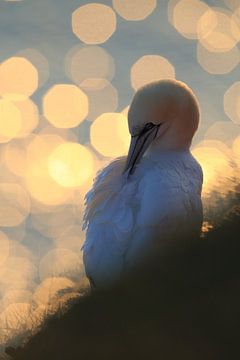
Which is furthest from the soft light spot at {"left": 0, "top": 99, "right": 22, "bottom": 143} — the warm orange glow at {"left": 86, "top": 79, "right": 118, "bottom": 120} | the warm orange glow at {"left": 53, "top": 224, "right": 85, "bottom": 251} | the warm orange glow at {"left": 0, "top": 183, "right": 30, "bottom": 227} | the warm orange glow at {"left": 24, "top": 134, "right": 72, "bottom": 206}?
the warm orange glow at {"left": 53, "top": 224, "right": 85, "bottom": 251}

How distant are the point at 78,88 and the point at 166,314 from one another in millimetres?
19335

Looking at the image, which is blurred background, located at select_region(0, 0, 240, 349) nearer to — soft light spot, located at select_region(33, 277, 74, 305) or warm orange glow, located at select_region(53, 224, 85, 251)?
warm orange glow, located at select_region(53, 224, 85, 251)

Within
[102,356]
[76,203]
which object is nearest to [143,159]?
[102,356]

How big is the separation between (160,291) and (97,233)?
1345 mm

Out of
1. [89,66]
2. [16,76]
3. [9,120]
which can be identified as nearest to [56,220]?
[9,120]

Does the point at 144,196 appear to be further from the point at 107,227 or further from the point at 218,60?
the point at 218,60

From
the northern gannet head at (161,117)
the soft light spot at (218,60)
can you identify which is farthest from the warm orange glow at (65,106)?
the northern gannet head at (161,117)

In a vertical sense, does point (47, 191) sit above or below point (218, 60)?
below

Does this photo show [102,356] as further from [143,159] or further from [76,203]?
[76,203]

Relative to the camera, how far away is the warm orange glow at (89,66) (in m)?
25.2

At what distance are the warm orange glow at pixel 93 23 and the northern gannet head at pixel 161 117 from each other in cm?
1872

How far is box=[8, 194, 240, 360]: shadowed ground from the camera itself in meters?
6.09

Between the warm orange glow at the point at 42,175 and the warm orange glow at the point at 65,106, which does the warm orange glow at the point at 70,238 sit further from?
the warm orange glow at the point at 65,106

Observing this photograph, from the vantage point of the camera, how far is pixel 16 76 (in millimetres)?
26109
